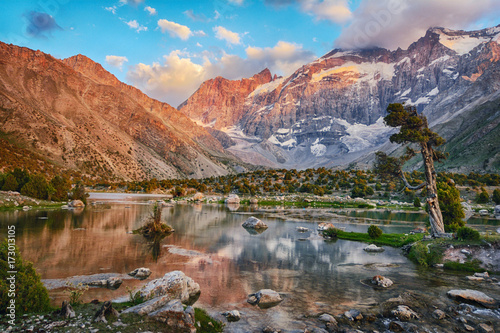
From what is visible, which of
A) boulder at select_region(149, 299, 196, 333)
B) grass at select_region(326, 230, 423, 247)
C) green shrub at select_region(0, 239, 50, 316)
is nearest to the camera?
green shrub at select_region(0, 239, 50, 316)

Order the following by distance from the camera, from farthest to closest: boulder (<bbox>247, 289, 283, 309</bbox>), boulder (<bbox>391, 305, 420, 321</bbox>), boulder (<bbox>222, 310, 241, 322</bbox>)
Answer: boulder (<bbox>247, 289, 283, 309</bbox>)
boulder (<bbox>391, 305, 420, 321</bbox>)
boulder (<bbox>222, 310, 241, 322</bbox>)

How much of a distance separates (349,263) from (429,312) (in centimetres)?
771

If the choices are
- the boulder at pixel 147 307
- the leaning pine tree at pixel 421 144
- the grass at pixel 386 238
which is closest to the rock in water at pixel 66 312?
the boulder at pixel 147 307

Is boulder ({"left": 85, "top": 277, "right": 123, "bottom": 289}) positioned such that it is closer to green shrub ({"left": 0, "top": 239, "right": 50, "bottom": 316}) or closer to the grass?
green shrub ({"left": 0, "top": 239, "right": 50, "bottom": 316})

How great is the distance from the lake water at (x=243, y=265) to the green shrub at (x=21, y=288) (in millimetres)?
2706

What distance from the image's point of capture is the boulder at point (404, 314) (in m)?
10.2

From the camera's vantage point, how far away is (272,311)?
10.6 metres

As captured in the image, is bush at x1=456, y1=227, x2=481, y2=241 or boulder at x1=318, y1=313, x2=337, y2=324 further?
bush at x1=456, y1=227, x2=481, y2=241

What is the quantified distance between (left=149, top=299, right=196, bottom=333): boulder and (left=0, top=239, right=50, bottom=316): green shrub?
3.31 metres

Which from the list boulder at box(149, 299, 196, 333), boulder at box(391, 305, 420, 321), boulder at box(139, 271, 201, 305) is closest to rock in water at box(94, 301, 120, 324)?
boulder at box(149, 299, 196, 333)

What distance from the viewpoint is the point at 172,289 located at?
35.9 feet

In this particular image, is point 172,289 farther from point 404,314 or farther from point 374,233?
point 374,233

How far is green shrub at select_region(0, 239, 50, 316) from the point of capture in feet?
25.7

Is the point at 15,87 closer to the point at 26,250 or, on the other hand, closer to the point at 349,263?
the point at 26,250
